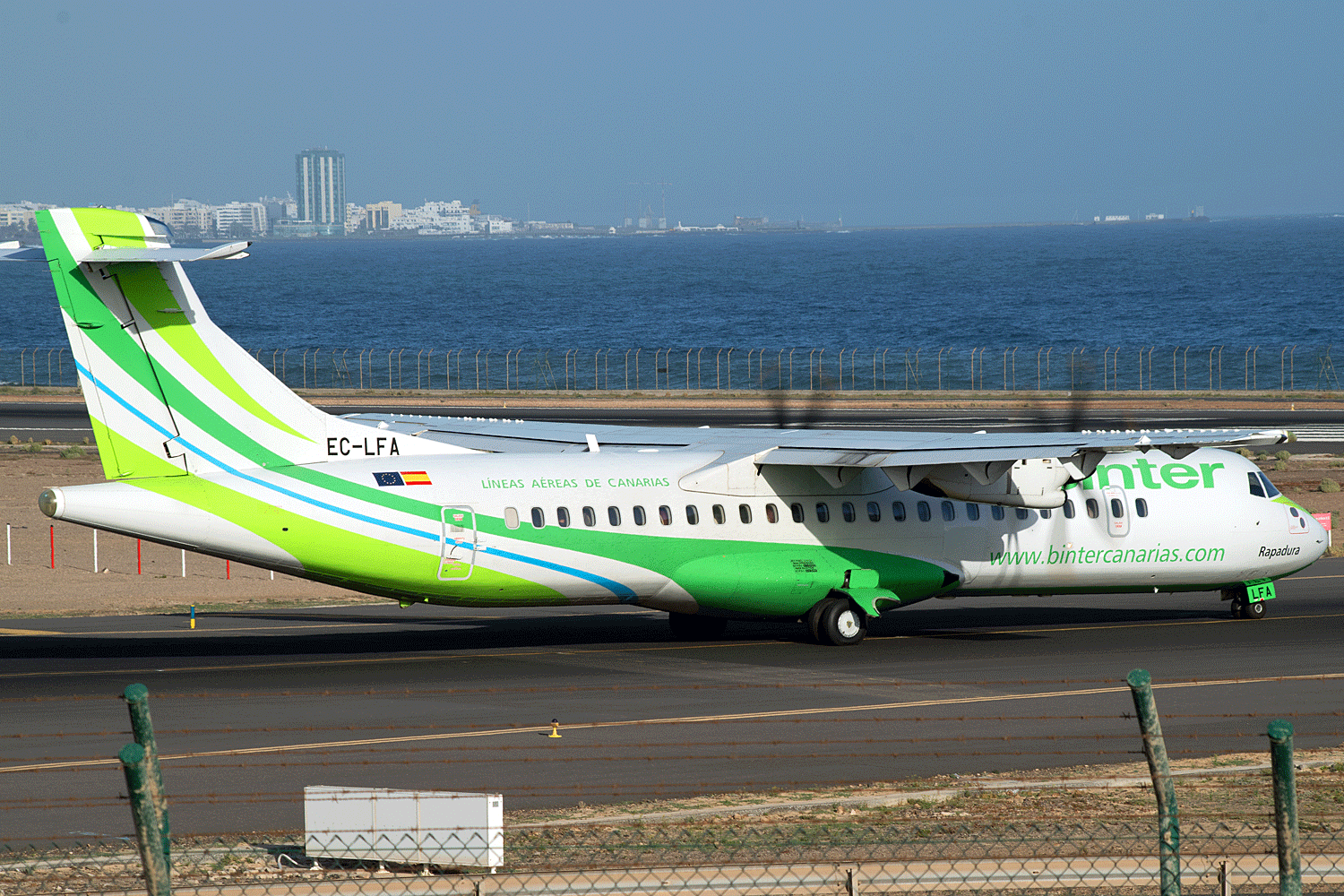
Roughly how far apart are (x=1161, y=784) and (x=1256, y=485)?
21.1 metres

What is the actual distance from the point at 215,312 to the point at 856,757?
16044cm

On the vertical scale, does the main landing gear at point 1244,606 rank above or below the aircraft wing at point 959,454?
below

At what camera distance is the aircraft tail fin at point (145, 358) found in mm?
21844

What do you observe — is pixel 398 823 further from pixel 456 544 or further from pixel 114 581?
pixel 114 581

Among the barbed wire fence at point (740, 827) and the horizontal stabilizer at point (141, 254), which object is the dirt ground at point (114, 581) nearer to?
the horizontal stabilizer at point (141, 254)

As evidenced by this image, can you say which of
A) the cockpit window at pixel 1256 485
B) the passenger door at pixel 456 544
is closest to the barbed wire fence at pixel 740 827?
the passenger door at pixel 456 544

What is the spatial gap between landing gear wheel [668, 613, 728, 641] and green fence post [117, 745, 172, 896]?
722 inches

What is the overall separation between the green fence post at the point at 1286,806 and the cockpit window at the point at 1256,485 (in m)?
21.0

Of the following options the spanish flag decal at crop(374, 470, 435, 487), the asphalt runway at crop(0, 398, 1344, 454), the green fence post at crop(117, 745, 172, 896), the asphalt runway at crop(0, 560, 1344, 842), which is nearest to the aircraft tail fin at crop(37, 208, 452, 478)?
the spanish flag decal at crop(374, 470, 435, 487)

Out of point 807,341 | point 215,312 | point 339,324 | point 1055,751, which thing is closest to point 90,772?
point 1055,751

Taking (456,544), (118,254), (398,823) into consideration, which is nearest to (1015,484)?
(456,544)

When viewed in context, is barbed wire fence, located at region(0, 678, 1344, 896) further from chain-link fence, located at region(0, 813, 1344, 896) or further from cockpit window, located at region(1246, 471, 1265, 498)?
cockpit window, located at region(1246, 471, 1265, 498)

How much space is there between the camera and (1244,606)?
28438 mm

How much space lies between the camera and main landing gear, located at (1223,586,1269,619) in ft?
93.0
